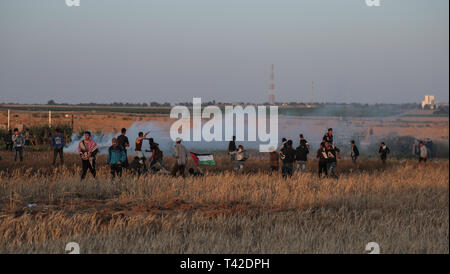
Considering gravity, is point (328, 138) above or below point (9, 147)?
above

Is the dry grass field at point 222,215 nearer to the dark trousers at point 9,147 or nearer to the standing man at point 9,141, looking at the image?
the standing man at point 9,141

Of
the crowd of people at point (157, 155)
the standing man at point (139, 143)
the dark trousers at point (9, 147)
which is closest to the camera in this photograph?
the crowd of people at point (157, 155)

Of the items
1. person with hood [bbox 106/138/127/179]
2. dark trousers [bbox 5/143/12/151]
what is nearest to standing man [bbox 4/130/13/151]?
dark trousers [bbox 5/143/12/151]

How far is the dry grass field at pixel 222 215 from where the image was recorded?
1223 cm

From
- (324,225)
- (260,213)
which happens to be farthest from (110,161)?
(324,225)

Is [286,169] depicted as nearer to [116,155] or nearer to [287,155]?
[287,155]

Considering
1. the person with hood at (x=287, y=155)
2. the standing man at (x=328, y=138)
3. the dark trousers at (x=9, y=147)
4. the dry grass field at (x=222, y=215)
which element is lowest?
the dry grass field at (x=222, y=215)

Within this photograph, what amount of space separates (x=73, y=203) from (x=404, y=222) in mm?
8459

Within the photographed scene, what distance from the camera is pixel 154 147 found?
22656 millimetres

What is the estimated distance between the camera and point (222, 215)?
1591 centimetres

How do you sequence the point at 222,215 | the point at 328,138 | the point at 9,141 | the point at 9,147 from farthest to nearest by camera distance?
1. the point at 9,147
2. the point at 9,141
3. the point at 328,138
4. the point at 222,215

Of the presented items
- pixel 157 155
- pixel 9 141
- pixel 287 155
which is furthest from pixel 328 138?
pixel 9 141

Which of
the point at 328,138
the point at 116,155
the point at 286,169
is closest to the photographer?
the point at 116,155

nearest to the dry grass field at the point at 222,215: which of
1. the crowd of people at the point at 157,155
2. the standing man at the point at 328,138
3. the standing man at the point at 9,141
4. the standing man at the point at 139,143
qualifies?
the crowd of people at the point at 157,155
